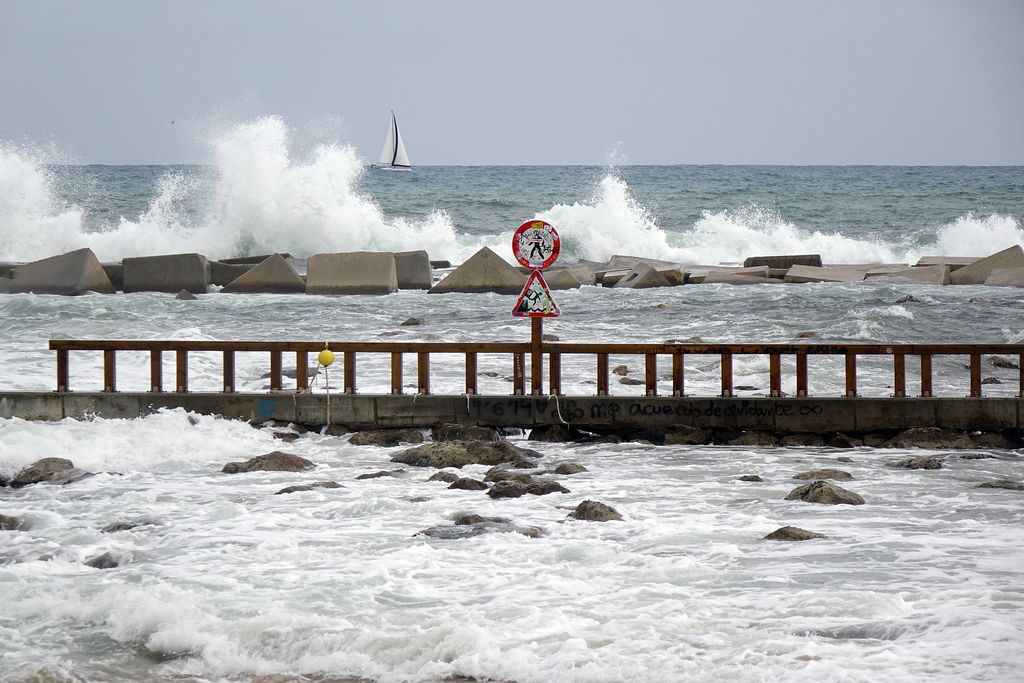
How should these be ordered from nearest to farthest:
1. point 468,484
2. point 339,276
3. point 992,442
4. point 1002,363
Result: point 468,484 < point 992,442 < point 1002,363 < point 339,276

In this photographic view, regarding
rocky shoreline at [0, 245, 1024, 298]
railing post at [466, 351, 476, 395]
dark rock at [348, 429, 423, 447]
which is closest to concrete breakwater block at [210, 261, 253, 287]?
rocky shoreline at [0, 245, 1024, 298]

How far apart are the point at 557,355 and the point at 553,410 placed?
0.67 m

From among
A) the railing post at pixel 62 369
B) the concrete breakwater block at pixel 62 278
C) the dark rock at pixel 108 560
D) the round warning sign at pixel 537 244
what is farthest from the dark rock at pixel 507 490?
the concrete breakwater block at pixel 62 278

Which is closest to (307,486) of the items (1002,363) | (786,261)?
(1002,363)

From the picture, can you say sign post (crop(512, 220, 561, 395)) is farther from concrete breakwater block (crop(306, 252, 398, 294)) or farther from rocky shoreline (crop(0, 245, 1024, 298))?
concrete breakwater block (crop(306, 252, 398, 294))

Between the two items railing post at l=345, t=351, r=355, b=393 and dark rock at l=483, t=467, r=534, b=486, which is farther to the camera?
railing post at l=345, t=351, r=355, b=393

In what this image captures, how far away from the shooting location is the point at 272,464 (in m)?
10.3

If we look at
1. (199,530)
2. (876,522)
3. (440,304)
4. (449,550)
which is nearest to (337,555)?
(449,550)

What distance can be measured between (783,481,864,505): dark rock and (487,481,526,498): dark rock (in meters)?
2.03

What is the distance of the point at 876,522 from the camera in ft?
27.2

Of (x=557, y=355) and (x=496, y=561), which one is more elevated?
(x=557, y=355)

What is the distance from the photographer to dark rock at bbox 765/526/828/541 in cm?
779

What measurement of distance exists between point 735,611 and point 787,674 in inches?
35.4

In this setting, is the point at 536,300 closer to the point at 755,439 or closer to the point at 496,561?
the point at 755,439
